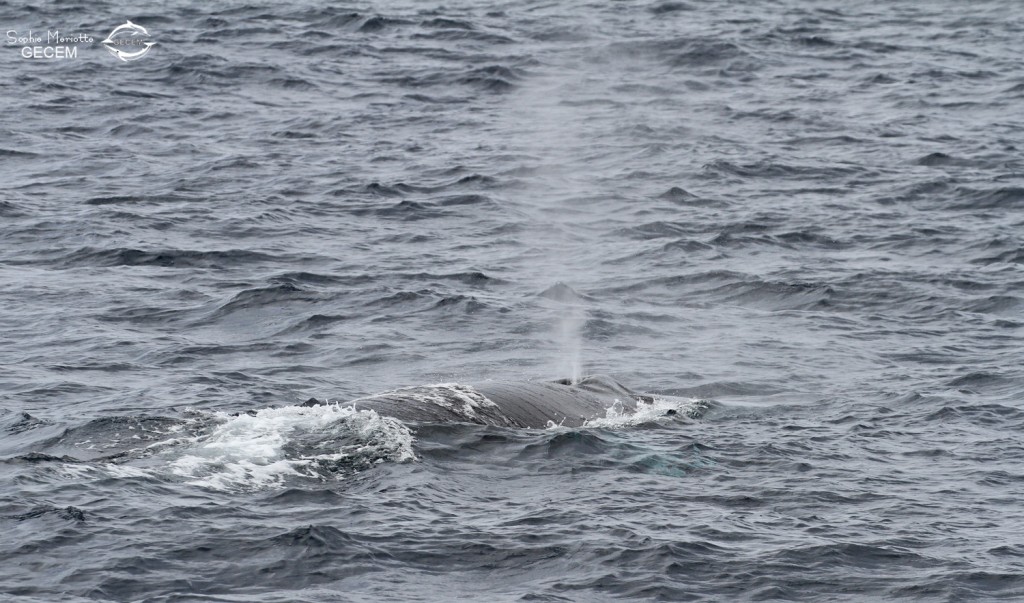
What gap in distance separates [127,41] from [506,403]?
34.8 m

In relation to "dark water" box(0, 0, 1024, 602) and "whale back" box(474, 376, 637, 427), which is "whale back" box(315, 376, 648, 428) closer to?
"whale back" box(474, 376, 637, 427)

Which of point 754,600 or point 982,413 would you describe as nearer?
point 754,600

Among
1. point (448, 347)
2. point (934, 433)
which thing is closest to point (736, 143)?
point (448, 347)

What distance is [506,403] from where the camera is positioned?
2130 centimetres

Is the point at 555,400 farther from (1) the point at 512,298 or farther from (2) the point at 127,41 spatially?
(2) the point at 127,41

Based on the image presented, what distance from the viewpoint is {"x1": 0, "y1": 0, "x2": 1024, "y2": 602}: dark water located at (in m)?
16.6

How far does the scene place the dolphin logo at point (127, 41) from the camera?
165 ft

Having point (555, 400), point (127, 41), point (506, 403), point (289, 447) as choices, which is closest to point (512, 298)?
point (555, 400)

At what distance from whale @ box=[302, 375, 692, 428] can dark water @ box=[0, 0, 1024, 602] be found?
39 centimetres

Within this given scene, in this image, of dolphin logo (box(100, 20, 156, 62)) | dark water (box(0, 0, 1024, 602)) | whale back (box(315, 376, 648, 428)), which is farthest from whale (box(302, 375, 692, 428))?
dolphin logo (box(100, 20, 156, 62))

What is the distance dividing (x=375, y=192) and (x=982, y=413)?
18.1 meters

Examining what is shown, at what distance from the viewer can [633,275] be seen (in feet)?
104

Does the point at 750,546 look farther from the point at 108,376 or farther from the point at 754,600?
the point at 108,376

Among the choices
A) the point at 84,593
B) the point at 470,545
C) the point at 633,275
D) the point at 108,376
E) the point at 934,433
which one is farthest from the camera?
the point at 633,275
